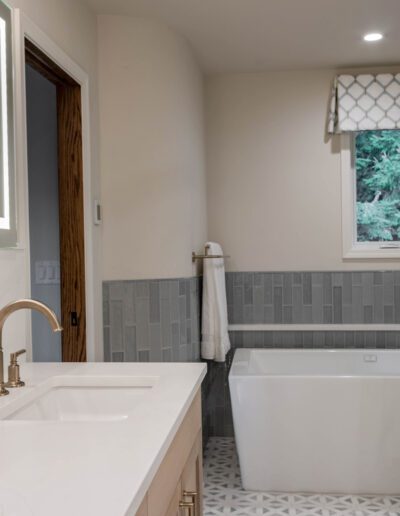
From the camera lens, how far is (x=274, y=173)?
388cm

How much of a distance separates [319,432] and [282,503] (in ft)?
1.25

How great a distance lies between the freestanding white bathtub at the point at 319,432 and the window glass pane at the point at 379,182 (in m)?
1.24

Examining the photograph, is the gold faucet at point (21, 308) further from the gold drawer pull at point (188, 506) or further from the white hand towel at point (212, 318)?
the white hand towel at point (212, 318)

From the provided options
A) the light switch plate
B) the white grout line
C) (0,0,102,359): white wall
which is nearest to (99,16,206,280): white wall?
(0,0,102,359): white wall

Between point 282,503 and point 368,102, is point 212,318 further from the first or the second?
point 368,102

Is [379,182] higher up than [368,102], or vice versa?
[368,102]

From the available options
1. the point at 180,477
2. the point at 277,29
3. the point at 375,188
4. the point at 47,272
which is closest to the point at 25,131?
the point at 180,477

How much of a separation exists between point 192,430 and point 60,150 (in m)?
1.53

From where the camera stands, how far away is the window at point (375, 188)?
3.86 meters

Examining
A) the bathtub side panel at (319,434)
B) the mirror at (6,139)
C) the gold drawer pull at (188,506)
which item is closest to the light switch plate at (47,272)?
the bathtub side panel at (319,434)

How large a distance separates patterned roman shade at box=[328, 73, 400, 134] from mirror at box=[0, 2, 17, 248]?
2398 millimetres

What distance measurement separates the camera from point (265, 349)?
3727mm

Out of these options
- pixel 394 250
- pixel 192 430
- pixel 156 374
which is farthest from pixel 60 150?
pixel 394 250

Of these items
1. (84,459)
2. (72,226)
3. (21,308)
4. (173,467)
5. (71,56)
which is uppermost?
(71,56)
